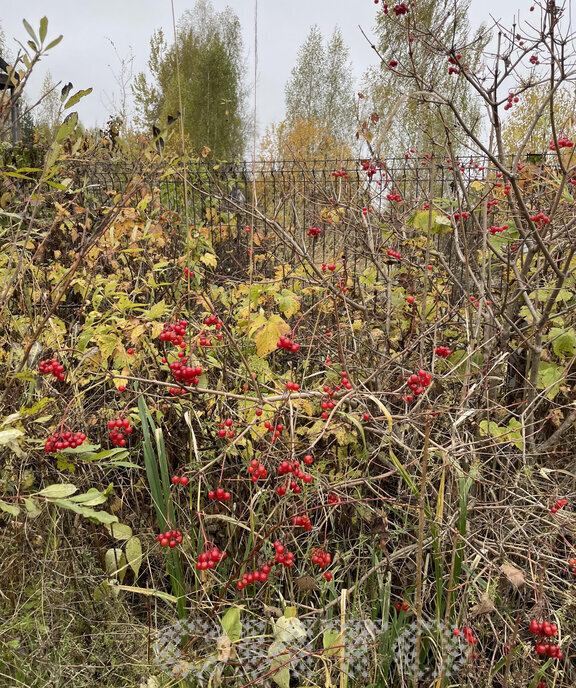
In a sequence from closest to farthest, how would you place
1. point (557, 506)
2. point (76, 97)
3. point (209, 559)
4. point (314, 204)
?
point (76, 97) → point (209, 559) → point (557, 506) → point (314, 204)

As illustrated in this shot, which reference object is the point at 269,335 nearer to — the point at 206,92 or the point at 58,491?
the point at 58,491

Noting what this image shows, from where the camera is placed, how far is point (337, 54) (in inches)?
1017

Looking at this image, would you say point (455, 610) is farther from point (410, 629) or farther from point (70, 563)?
point (70, 563)

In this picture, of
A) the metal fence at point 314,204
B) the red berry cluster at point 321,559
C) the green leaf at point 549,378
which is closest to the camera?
the red berry cluster at point 321,559

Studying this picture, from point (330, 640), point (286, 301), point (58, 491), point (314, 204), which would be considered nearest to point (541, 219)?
point (286, 301)

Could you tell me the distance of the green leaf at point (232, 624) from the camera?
1411mm

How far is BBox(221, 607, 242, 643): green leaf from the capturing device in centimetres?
141

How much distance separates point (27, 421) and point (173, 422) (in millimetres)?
619

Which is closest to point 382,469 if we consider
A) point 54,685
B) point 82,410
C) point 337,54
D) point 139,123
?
point 82,410

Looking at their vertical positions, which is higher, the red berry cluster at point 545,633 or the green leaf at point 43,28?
the green leaf at point 43,28

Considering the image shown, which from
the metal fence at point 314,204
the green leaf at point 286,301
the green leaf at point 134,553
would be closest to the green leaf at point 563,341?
the metal fence at point 314,204

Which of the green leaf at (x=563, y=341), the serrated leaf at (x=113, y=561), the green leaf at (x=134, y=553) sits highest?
the green leaf at (x=563, y=341)

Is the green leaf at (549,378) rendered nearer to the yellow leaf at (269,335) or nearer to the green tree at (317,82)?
the yellow leaf at (269,335)

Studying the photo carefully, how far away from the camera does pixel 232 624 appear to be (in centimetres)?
142
